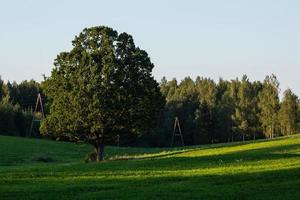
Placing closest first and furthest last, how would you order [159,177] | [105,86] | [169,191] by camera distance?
[169,191] < [159,177] < [105,86]

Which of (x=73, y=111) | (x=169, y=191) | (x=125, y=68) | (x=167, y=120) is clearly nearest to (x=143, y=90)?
(x=125, y=68)

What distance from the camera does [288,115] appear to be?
120812mm

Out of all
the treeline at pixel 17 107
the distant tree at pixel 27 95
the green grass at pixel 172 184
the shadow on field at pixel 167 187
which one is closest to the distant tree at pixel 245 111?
the treeline at pixel 17 107

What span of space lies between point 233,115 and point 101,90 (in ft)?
283

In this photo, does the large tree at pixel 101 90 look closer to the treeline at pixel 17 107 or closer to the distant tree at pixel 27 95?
the treeline at pixel 17 107

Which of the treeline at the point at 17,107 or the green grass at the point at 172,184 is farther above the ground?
the treeline at the point at 17,107

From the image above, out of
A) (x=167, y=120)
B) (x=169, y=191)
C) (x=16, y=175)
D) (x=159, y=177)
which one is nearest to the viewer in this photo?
A: (x=169, y=191)

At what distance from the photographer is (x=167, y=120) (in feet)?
440

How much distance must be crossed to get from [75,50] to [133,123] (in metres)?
9.27

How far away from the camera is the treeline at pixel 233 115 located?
4766 inches

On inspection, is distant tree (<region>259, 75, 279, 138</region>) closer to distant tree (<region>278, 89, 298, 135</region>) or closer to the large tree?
distant tree (<region>278, 89, 298, 135</region>)

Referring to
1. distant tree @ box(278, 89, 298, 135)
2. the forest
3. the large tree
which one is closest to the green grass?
the large tree

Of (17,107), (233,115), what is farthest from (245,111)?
(17,107)

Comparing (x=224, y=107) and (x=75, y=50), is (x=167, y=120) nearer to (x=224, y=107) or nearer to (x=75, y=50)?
(x=224, y=107)
